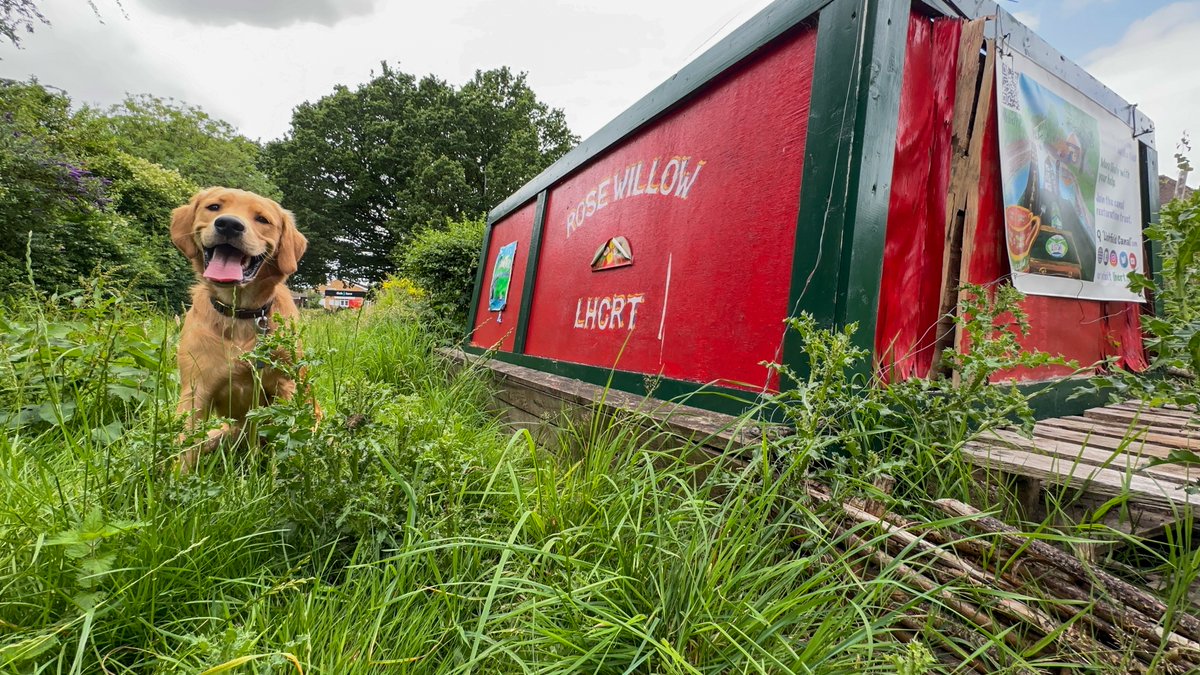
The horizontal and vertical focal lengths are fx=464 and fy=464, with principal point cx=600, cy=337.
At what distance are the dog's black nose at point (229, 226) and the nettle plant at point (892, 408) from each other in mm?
2438

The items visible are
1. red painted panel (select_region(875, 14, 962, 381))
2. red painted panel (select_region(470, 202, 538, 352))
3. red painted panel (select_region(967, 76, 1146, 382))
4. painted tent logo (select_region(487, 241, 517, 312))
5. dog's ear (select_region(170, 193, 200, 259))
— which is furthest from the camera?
painted tent logo (select_region(487, 241, 517, 312))

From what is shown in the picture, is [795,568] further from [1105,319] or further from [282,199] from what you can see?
[282,199]

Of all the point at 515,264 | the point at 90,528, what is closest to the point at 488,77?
the point at 515,264

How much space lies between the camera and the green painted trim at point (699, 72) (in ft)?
6.44

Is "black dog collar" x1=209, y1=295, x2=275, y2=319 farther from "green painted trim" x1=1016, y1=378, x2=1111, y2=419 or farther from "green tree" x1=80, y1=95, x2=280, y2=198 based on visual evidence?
"green tree" x1=80, y1=95, x2=280, y2=198

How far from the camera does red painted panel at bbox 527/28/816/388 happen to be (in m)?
1.94

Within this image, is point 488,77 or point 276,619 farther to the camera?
point 488,77

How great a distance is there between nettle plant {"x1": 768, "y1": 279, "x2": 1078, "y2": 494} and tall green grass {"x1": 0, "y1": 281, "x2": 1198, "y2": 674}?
1.4 inches

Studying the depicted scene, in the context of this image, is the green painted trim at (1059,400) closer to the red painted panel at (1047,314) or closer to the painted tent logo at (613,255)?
the red painted panel at (1047,314)

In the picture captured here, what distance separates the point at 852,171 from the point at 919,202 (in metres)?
0.46

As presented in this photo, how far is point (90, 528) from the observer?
38.9 inches

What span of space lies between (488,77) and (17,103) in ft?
48.1

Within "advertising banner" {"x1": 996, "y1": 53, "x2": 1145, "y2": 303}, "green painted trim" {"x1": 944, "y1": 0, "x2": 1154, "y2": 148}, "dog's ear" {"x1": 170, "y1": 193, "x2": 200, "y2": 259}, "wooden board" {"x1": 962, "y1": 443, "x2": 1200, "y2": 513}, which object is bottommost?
"wooden board" {"x1": 962, "y1": 443, "x2": 1200, "y2": 513}

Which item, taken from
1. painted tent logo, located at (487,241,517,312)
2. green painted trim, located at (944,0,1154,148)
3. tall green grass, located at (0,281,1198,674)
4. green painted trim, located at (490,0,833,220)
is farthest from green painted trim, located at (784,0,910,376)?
painted tent logo, located at (487,241,517,312)
